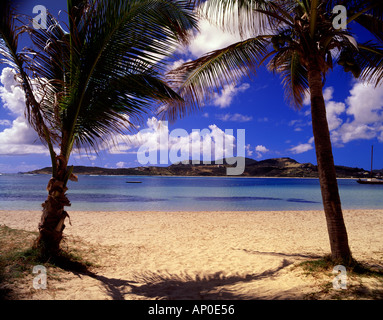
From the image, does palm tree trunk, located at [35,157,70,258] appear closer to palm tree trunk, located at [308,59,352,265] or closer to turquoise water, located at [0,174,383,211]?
palm tree trunk, located at [308,59,352,265]

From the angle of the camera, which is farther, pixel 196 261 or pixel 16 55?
pixel 196 261

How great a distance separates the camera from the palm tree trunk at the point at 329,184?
3754 millimetres

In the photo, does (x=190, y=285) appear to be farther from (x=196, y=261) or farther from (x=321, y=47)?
(x=321, y=47)

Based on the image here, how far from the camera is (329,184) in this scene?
376 centimetres

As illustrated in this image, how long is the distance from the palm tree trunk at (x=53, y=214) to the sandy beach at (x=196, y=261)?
0.46m

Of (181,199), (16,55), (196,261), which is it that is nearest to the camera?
(16,55)

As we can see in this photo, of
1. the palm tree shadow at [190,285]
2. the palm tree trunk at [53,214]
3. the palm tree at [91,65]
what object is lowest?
Answer: the palm tree shadow at [190,285]

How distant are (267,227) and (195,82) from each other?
22.6 feet

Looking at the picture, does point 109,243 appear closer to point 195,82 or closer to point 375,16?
point 195,82

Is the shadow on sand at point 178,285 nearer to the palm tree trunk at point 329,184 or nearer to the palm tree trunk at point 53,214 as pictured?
the palm tree trunk at point 53,214

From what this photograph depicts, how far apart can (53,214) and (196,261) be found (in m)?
3.00

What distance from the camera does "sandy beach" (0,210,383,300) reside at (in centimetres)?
353

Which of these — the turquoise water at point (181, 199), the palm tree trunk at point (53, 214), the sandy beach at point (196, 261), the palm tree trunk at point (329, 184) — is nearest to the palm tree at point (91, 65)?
the palm tree trunk at point (53, 214)

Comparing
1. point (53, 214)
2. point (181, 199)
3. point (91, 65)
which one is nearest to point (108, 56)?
point (91, 65)
